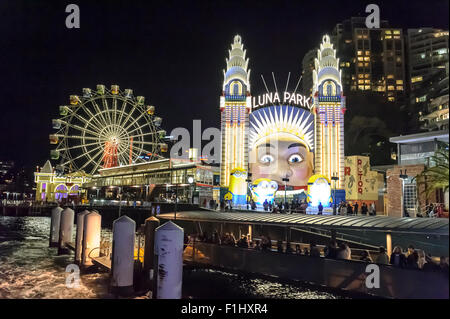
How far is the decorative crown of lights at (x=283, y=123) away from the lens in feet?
159

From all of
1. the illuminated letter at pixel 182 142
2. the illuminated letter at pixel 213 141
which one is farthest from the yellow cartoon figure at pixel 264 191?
the illuminated letter at pixel 182 142

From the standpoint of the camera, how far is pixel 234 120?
154 ft

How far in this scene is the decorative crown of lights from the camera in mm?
48312

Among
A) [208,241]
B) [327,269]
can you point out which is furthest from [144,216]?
[327,269]

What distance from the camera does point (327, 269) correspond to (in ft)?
55.3

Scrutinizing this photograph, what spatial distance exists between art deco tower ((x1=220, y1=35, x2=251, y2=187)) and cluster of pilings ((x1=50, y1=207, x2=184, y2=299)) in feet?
82.0

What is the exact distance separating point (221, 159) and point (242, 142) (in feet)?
11.5

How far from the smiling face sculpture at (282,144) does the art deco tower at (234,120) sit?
5.54ft

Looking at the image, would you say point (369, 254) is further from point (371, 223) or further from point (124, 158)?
point (124, 158)

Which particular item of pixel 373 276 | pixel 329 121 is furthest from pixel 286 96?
pixel 373 276

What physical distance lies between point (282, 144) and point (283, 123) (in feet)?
10.1

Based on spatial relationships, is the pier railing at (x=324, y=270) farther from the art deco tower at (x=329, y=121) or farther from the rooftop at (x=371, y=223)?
the art deco tower at (x=329, y=121)

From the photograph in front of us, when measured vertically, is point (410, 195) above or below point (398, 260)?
above
